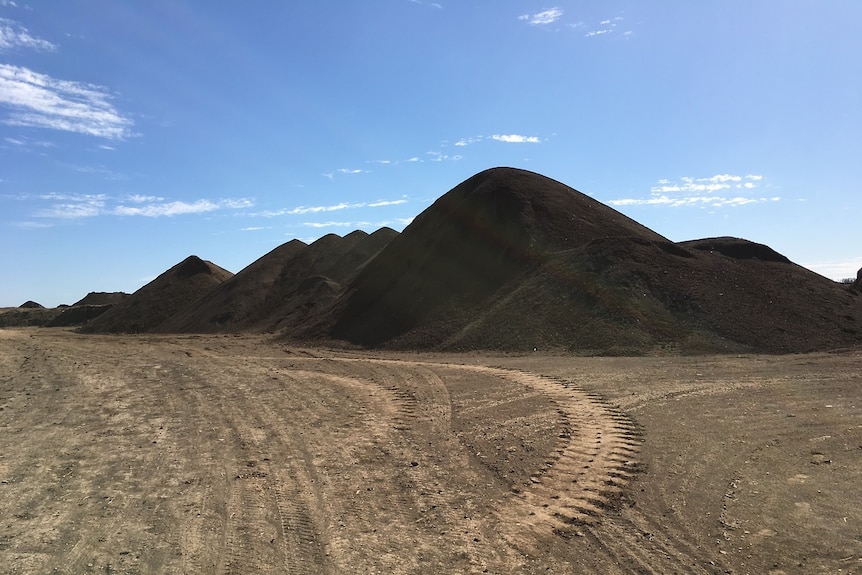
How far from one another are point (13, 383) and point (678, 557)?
15.1 m

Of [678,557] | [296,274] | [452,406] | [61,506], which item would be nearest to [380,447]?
[452,406]

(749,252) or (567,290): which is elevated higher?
(749,252)

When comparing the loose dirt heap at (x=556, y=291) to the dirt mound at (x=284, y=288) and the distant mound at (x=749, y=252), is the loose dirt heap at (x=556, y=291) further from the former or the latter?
the dirt mound at (x=284, y=288)

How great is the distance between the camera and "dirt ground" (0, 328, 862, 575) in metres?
5.27

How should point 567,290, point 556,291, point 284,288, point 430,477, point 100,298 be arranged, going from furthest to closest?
point 100,298
point 284,288
point 556,291
point 567,290
point 430,477

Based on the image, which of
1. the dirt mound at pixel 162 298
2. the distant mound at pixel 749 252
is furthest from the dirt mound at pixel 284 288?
the distant mound at pixel 749 252

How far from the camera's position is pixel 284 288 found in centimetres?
5675

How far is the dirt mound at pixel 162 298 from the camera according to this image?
181 feet

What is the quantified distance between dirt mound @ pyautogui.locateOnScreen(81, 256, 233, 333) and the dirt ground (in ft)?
149

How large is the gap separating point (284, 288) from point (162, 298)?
14.4 meters

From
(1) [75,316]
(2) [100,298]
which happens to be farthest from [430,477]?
(2) [100,298]

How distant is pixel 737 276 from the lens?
2855 cm

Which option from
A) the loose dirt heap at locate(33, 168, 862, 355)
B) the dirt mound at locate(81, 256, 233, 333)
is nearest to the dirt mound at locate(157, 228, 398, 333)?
the loose dirt heap at locate(33, 168, 862, 355)

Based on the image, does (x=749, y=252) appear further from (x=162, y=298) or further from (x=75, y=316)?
(x=75, y=316)
